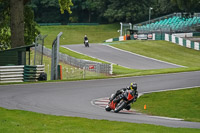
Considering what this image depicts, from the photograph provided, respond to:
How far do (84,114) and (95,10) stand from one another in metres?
89.7

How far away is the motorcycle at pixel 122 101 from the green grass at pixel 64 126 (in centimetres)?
392

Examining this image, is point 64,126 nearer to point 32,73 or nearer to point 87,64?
point 32,73

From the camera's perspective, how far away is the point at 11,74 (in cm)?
2694

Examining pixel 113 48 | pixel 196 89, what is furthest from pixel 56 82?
pixel 113 48

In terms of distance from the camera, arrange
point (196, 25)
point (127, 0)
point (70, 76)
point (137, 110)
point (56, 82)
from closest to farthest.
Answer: point (137, 110) → point (56, 82) → point (70, 76) → point (196, 25) → point (127, 0)

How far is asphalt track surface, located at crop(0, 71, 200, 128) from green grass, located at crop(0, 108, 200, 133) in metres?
1.78

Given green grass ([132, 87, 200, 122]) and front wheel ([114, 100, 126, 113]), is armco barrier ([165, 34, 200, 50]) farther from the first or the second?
front wheel ([114, 100, 126, 113])

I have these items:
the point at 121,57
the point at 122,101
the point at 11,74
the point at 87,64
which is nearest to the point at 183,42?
Result: the point at 121,57

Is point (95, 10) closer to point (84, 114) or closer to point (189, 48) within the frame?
point (189, 48)

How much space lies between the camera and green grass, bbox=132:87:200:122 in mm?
17891

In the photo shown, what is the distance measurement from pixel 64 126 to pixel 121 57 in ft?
129

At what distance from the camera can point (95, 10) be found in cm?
10469

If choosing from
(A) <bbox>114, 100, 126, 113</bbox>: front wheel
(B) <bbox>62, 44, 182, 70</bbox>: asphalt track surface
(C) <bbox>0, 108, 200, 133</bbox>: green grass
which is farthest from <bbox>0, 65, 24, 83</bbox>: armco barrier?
(B) <bbox>62, 44, 182, 70</bbox>: asphalt track surface

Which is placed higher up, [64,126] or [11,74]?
[64,126]
